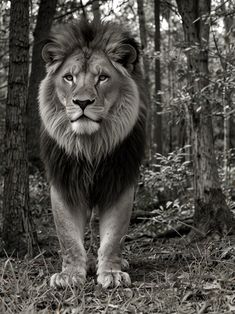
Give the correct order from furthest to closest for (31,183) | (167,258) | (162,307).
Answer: (31,183)
(167,258)
(162,307)

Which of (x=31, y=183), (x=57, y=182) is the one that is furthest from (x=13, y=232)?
(x=31, y=183)

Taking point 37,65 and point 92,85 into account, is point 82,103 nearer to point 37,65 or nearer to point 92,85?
point 92,85

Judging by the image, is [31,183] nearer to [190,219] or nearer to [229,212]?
[190,219]

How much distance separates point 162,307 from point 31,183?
19.2ft

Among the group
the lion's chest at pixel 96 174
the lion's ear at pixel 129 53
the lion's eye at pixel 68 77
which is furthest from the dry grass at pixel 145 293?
the lion's ear at pixel 129 53

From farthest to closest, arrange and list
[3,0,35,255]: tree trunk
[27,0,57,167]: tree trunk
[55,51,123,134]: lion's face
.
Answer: [27,0,57,167]: tree trunk, [3,0,35,255]: tree trunk, [55,51,123,134]: lion's face

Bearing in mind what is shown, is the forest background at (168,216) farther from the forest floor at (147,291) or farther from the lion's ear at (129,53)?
the lion's ear at (129,53)

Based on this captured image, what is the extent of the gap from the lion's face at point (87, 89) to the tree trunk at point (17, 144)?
3.94ft

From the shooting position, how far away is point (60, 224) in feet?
13.3

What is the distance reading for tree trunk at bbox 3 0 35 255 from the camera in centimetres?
522

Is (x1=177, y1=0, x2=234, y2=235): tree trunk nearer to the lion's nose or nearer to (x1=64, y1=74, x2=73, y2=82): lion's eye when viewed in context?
(x1=64, y1=74, x2=73, y2=82): lion's eye

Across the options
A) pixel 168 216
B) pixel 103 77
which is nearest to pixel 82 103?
pixel 103 77

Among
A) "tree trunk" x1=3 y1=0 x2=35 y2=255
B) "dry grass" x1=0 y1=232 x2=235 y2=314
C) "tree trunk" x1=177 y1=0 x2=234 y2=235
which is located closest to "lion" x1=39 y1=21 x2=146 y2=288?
"dry grass" x1=0 y1=232 x2=235 y2=314

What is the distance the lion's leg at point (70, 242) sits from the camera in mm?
3715
